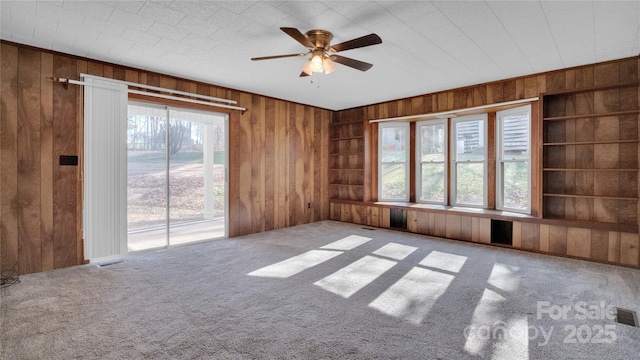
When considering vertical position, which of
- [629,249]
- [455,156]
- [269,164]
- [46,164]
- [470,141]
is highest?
[470,141]

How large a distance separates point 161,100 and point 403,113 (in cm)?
409

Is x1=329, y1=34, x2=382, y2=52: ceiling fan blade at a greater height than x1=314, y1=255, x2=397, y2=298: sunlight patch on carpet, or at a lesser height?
greater

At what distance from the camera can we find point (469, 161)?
5.04 metres

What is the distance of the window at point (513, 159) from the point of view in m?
4.36

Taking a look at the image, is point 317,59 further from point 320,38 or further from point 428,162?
point 428,162

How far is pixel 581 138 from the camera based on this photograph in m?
3.81

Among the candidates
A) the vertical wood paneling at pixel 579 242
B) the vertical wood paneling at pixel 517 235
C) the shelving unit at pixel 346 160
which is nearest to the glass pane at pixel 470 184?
the vertical wood paneling at pixel 517 235

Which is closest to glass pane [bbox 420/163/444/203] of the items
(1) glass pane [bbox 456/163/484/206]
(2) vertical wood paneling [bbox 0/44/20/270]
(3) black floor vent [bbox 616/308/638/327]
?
(1) glass pane [bbox 456/163/484/206]

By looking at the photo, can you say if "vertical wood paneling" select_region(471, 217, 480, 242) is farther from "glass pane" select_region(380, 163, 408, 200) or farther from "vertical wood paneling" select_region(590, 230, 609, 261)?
"glass pane" select_region(380, 163, 408, 200)

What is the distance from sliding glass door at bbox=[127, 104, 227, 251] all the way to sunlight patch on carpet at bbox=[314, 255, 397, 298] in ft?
8.64

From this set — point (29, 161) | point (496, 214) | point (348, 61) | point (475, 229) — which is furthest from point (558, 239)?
point (29, 161)

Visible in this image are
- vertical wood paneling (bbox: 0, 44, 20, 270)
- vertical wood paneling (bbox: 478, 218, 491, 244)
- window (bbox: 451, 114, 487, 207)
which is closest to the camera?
vertical wood paneling (bbox: 0, 44, 20, 270)

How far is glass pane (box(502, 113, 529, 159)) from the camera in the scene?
14.4 feet

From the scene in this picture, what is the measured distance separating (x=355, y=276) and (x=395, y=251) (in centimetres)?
118
